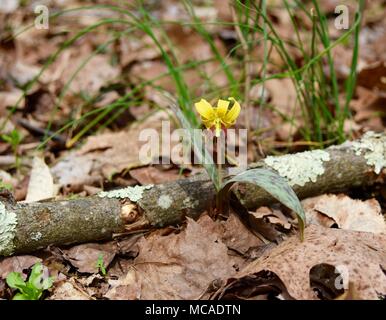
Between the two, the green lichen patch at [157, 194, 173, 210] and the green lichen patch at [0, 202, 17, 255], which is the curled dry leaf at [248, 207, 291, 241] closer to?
the green lichen patch at [157, 194, 173, 210]

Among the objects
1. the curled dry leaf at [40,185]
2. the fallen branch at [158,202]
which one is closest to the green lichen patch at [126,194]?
the fallen branch at [158,202]

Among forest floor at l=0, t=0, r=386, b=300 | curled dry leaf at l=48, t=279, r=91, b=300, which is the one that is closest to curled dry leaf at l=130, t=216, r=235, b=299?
forest floor at l=0, t=0, r=386, b=300

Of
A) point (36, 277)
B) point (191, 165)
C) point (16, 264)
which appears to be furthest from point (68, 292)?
point (191, 165)

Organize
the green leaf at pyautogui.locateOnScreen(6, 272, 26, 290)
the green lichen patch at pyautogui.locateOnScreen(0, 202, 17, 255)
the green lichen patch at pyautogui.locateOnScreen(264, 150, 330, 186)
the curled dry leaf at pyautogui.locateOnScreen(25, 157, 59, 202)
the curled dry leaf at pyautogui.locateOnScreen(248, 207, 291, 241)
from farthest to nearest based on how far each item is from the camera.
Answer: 1. the curled dry leaf at pyautogui.locateOnScreen(25, 157, 59, 202)
2. the green lichen patch at pyautogui.locateOnScreen(264, 150, 330, 186)
3. the curled dry leaf at pyautogui.locateOnScreen(248, 207, 291, 241)
4. the green lichen patch at pyautogui.locateOnScreen(0, 202, 17, 255)
5. the green leaf at pyautogui.locateOnScreen(6, 272, 26, 290)

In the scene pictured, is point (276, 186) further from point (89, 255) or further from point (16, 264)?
point (16, 264)

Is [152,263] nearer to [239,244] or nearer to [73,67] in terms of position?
[239,244]

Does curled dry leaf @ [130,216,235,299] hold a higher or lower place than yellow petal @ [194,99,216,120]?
lower
